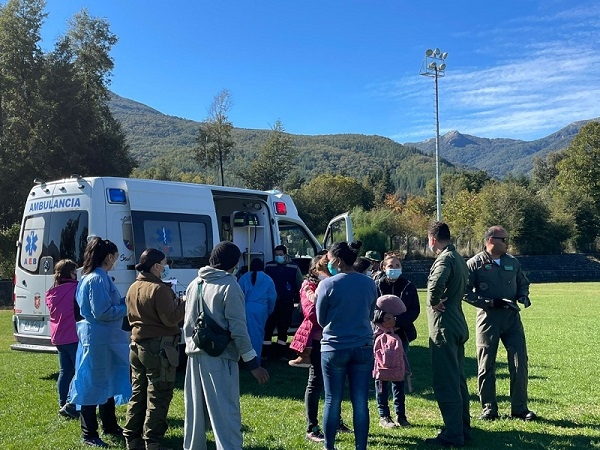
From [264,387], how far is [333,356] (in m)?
4.01

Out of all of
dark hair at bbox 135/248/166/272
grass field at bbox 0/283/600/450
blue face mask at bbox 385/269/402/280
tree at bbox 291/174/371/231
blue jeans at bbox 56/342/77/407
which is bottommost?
grass field at bbox 0/283/600/450

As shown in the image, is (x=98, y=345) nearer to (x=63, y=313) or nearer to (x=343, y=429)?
(x=63, y=313)

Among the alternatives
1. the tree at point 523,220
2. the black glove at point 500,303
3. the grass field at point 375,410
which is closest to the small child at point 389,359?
the grass field at point 375,410

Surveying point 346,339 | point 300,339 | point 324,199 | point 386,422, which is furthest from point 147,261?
point 324,199

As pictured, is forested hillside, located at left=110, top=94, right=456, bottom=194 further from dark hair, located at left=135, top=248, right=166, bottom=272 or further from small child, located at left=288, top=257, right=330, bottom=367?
dark hair, located at left=135, top=248, right=166, bottom=272

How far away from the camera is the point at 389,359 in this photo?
6.27 metres

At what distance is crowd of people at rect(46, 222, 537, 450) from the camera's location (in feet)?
15.6

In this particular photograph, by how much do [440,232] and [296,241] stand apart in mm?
6106

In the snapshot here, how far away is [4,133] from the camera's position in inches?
1199

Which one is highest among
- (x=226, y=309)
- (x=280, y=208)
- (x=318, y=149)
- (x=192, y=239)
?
(x=318, y=149)

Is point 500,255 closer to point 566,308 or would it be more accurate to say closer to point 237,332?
point 237,332

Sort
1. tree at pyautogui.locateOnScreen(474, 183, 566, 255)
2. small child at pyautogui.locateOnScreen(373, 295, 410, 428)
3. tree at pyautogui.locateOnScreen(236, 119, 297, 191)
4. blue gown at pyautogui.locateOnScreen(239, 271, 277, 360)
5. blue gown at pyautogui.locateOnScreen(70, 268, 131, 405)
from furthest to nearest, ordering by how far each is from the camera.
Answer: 1. tree at pyautogui.locateOnScreen(236, 119, 297, 191)
2. tree at pyautogui.locateOnScreen(474, 183, 566, 255)
3. blue gown at pyautogui.locateOnScreen(239, 271, 277, 360)
4. small child at pyautogui.locateOnScreen(373, 295, 410, 428)
5. blue gown at pyautogui.locateOnScreen(70, 268, 131, 405)

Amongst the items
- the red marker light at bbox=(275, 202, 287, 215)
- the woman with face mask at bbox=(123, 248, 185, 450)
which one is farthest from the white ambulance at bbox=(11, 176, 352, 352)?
the woman with face mask at bbox=(123, 248, 185, 450)

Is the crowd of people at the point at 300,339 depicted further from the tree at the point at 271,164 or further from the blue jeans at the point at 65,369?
the tree at the point at 271,164
